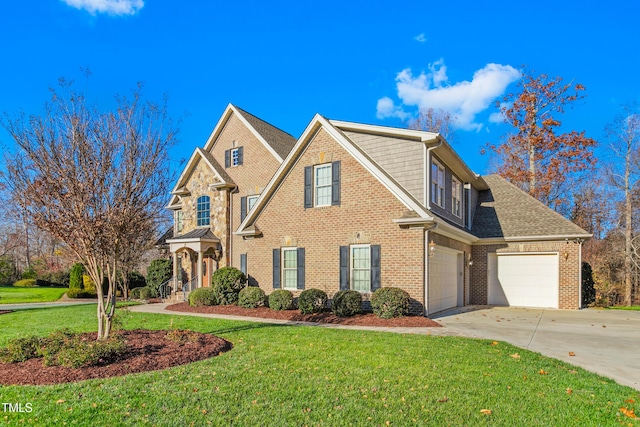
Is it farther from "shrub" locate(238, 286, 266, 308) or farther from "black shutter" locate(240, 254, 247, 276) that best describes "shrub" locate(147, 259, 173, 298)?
"shrub" locate(238, 286, 266, 308)

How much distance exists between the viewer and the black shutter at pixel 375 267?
13.2 m

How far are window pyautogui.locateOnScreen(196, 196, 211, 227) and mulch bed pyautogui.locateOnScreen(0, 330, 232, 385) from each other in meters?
12.5

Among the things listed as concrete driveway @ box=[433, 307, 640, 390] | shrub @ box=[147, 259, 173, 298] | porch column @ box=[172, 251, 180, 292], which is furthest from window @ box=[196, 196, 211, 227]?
concrete driveway @ box=[433, 307, 640, 390]

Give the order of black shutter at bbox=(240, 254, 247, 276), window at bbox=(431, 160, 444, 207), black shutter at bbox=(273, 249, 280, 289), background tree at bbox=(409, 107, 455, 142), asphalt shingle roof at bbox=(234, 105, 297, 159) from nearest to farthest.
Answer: window at bbox=(431, 160, 444, 207) → black shutter at bbox=(273, 249, 280, 289) → black shutter at bbox=(240, 254, 247, 276) → asphalt shingle roof at bbox=(234, 105, 297, 159) → background tree at bbox=(409, 107, 455, 142)

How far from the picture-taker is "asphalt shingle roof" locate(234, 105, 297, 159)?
2041 centimetres

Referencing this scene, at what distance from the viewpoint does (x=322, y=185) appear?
14.9 metres

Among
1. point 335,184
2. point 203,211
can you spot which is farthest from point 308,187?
point 203,211

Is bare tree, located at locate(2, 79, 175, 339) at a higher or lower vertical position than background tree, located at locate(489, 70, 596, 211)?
lower

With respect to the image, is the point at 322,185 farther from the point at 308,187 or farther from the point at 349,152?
the point at 349,152

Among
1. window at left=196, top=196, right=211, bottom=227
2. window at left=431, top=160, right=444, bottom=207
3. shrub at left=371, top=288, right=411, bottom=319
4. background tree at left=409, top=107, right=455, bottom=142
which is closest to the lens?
shrub at left=371, top=288, right=411, bottom=319

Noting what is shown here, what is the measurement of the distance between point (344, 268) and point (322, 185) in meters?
3.08

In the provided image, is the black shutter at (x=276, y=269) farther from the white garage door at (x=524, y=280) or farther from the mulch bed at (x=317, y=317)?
the white garage door at (x=524, y=280)

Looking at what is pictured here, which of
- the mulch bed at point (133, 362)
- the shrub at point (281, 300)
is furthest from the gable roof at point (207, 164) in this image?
the mulch bed at point (133, 362)

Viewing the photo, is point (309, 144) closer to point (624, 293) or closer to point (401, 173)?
point (401, 173)
